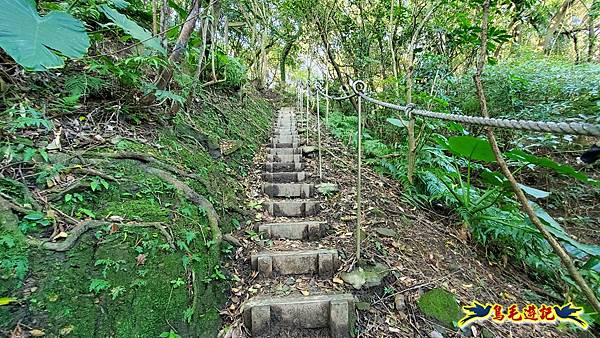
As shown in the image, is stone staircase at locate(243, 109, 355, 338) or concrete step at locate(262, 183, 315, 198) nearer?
stone staircase at locate(243, 109, 355, 338)

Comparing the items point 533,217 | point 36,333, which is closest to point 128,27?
point 36,333

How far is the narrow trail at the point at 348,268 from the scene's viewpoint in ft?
6.04

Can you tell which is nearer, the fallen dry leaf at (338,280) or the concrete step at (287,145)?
the fallen dry leaf at (338,280)

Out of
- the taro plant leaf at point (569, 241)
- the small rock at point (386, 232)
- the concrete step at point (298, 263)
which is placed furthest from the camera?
the small rock at point (386, 232)

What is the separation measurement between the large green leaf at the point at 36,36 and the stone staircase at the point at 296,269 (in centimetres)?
176

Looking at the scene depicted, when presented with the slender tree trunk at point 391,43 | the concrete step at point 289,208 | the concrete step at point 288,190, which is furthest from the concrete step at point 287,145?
the concrete step at point 289,208

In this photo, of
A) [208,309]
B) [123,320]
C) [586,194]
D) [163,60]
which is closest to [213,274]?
[208,309]

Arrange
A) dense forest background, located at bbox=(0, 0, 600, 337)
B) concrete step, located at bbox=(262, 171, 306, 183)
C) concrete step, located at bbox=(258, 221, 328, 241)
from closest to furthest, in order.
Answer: dense forest background, located at bbox=(0, 0, 600, 337) → concrete step, located at bbox=(258, 221, 328, 241) → concrete step, located at bbox=(262, 171, 306, 183)

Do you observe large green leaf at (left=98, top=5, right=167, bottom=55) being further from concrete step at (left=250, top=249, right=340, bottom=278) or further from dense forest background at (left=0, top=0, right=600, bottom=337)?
concrete step at (left=250, top=249, right=340, bottom=278)

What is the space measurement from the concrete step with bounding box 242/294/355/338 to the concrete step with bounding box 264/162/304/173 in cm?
226

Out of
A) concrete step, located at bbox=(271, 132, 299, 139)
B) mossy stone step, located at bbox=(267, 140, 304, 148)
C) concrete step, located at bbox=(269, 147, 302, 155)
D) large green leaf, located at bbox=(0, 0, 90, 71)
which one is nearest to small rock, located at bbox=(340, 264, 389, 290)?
large green leaf, located at bbox=(0, 0, 90, 71)

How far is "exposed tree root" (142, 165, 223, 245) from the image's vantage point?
2.26 m

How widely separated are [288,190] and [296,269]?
1.29 meters

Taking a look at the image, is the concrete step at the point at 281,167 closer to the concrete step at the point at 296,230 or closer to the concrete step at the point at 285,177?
the concrete step at the point at 285,177
